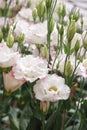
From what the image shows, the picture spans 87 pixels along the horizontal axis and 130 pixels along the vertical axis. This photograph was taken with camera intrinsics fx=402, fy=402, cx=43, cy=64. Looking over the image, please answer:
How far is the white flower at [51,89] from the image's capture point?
0.78 metres

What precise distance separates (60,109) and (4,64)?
0.60 ft

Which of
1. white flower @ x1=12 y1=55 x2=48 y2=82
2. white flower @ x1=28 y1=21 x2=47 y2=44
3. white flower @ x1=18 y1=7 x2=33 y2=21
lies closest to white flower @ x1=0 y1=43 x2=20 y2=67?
white flower @ x1=12 y1=55 x2=48 y2=82

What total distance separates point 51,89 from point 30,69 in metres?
0.06

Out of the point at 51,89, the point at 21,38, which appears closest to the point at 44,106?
the point at 51,89

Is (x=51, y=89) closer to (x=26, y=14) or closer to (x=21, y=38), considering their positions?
(x=21, y=38)

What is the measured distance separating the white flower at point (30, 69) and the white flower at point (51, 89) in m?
0.02

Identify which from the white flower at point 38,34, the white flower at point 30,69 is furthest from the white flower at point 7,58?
the white flower at point 38,34

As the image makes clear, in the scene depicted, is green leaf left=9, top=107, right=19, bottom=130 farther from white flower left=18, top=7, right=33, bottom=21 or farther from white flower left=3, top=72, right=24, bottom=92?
white flower left=18, top=7, right=33, bottom=21

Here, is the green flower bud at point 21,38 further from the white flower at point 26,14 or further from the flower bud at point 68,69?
the white flower at point 26,14

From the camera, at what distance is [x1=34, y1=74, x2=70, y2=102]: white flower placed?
2.56ft

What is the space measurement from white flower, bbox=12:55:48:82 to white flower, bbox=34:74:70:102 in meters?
0.02

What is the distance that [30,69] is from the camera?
795 millimetres

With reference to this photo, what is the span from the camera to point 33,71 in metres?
0.79

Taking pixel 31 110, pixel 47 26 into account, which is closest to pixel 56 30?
pixel 47 26
